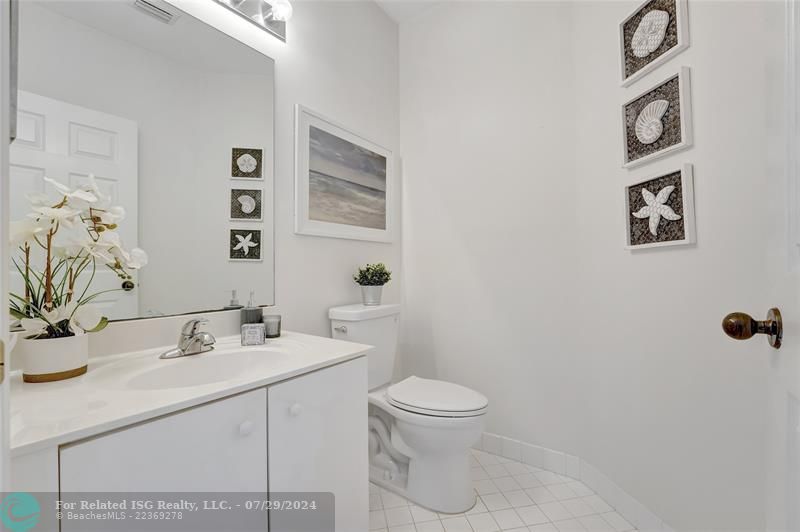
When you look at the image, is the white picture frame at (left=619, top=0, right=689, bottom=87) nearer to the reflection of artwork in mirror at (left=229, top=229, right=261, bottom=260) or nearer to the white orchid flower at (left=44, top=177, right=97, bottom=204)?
the reflection of artwork in mirror at (left=229, top=229, right=261, bottom=260)

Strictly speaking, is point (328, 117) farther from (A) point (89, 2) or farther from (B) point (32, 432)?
(B) point (32, 432)

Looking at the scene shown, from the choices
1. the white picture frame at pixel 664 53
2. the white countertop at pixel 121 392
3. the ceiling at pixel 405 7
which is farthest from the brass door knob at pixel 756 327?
the ceiling at pixel 405 7

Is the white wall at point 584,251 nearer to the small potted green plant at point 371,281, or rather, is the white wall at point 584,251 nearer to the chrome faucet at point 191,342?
the small potted green plant at point 371,281

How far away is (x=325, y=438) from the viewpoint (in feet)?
3.46

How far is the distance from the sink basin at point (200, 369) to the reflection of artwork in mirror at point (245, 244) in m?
0.40

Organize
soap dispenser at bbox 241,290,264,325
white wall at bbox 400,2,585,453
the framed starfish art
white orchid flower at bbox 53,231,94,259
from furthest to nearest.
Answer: white wall at bbox 400,2,585,453, soap dispenser at bbox 241,290,264,325, the framed starfish art, white orchid flower at bbox 53,231,94,259

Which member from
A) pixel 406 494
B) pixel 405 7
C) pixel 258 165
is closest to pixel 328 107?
pixel 258 165

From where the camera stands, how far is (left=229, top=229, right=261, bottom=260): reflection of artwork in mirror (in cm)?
137

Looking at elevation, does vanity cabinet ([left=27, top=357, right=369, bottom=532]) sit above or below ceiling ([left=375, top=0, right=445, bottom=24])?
below

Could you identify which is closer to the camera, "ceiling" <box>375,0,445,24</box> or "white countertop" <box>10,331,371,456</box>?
"white countertop" <box>10,331,371,456</box>

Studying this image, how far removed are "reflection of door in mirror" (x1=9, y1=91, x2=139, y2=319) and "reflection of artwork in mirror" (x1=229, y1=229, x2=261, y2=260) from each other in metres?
0.32

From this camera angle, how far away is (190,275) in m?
1.24

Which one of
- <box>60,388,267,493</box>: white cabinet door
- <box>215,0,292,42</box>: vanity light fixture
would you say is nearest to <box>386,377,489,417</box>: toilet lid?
<box>60,388,267,493</box>: white cabinet door

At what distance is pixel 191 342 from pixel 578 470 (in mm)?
1772
